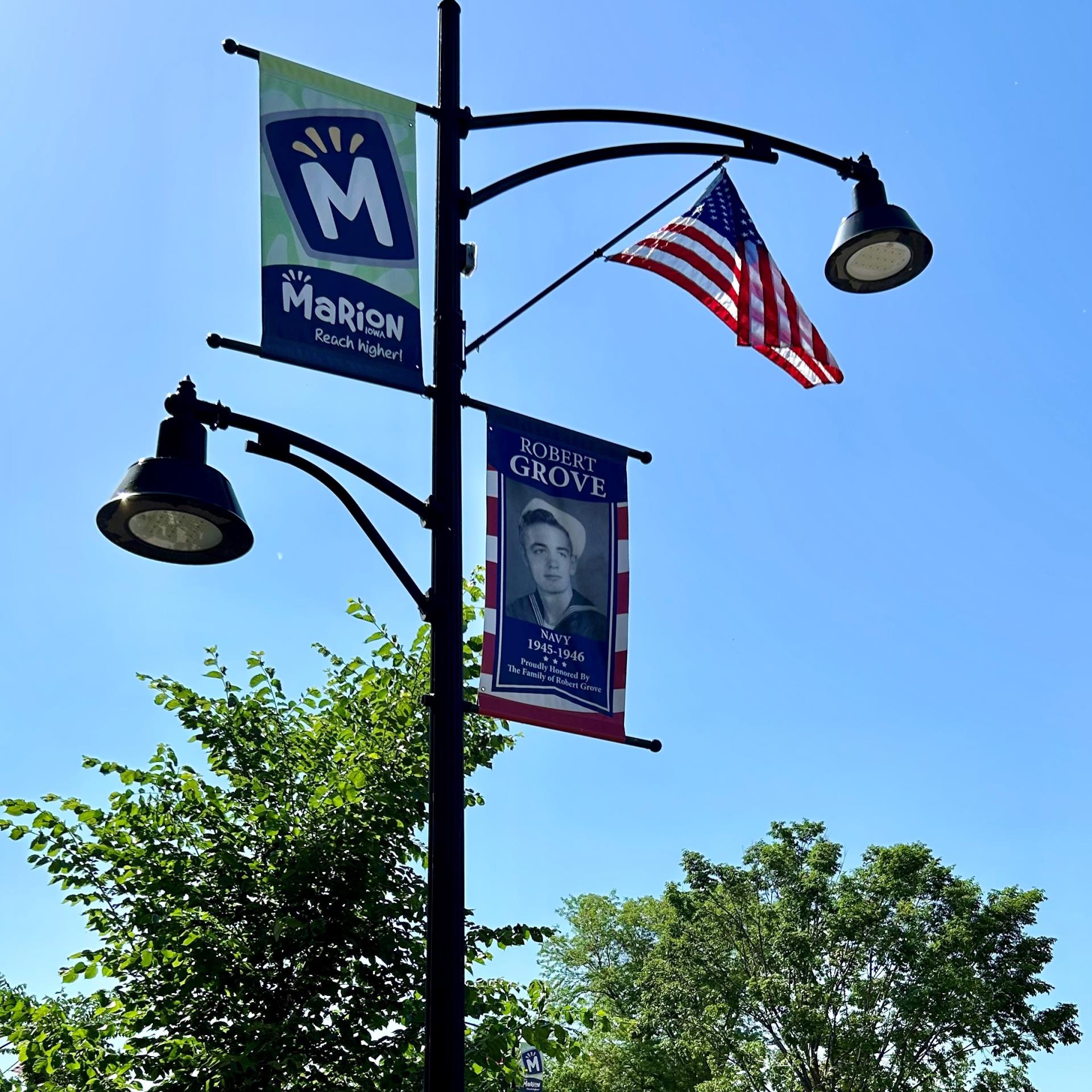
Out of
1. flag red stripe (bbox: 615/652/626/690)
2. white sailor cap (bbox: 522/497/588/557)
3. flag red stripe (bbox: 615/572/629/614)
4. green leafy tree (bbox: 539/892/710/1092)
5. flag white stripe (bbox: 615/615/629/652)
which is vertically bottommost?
green leafy tree (bbox: 539/892/710/1092)

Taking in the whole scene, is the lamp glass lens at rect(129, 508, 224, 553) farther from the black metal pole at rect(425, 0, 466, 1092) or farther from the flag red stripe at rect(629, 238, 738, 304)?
the flag red stripe at rect(629, 238, 738, 304)

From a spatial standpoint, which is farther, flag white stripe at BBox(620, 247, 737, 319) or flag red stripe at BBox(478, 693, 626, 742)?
flag white stripe at BBox(620, 247, 737, 319)

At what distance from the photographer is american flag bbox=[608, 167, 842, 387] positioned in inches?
309

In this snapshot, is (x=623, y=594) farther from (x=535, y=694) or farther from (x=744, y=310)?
(x=744, y=310)

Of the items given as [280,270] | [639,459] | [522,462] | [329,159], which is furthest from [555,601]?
[329,159]

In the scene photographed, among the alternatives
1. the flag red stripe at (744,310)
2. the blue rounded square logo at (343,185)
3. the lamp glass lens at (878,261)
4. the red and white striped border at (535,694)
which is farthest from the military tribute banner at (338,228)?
the lamp glass lens at (878,261)

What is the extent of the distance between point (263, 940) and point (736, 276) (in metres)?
5.98

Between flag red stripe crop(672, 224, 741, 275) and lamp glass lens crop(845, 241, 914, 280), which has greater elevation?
flag red stripe crop(672, 224, 741, 275)

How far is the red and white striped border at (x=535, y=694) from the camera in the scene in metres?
5.54

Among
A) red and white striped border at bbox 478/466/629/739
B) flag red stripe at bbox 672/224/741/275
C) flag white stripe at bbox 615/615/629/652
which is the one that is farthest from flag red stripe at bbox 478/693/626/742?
flag red stripe at bbox 672/224/741/275

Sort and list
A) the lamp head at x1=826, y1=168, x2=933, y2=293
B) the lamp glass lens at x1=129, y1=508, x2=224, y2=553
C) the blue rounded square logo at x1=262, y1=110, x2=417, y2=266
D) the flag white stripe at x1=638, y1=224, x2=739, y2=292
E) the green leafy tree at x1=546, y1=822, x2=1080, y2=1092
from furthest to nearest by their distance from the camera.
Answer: the green leafy tree at x1=546, y1=822, x2=1080, y2=1092, the flag white stripe at x1=638, y1=224, x2=739, y2=292, the lamp head at x1=826, y1=168, x2=933, y2=293, the blue rounded square logo at x1=262, y1=110, x2=417, y2=266, the lamp glass lens at x1=129, y1=508, x2=224, y2=553

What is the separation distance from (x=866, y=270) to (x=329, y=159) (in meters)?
3.54

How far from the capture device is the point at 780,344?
8.03 m

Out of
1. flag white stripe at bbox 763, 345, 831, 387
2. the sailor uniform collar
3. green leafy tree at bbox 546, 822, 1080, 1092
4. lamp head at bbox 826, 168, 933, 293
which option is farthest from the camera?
green leafy tree at bbox 546, 822, 1080, 1092
